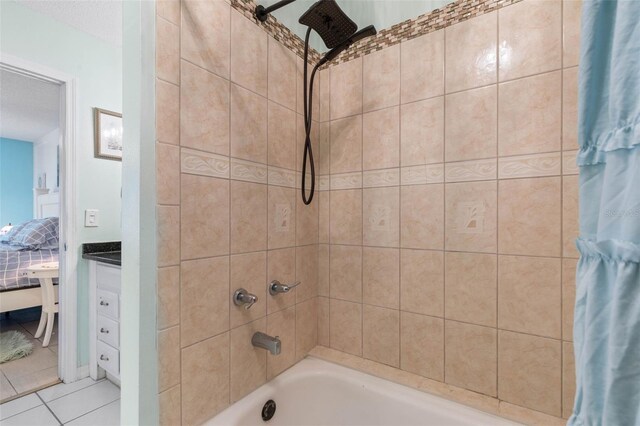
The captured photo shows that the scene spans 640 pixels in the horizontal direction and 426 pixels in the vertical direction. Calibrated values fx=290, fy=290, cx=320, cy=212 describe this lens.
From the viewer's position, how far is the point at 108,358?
199 cm

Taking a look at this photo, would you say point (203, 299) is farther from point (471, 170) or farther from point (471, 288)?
point (471, 170)

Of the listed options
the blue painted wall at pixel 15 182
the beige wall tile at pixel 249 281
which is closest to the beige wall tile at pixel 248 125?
the beige wall tile at pixel 249 281

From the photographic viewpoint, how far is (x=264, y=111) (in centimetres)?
124

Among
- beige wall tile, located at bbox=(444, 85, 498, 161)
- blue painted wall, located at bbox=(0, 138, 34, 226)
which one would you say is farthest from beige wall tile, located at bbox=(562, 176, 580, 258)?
blue painted wall, located at bbox=(0, 138, 34, 226)

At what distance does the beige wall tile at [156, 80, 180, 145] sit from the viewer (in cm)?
87

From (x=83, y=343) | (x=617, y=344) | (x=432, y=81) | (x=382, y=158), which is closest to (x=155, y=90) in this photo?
(x=382, y=158)

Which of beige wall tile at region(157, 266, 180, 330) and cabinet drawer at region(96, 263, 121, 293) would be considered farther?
cabinet drawer at region(96, 263, 121, 293)

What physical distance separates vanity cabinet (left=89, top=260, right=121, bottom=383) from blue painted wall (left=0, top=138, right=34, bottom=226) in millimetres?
4231

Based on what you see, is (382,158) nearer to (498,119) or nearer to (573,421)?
(498,119)

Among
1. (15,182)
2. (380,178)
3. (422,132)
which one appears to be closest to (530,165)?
(422,132)

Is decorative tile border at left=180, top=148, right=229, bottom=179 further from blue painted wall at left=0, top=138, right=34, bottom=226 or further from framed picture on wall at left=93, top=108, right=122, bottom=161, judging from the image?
blue painted wall at left=0, top=138, right=34, bottom=226

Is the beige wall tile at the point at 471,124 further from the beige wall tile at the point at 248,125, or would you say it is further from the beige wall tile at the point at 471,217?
the beige wall tile at the point at 248,125

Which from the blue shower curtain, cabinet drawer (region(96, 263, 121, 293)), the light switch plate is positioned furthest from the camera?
the light switch plate

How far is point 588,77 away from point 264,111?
1.03 m
